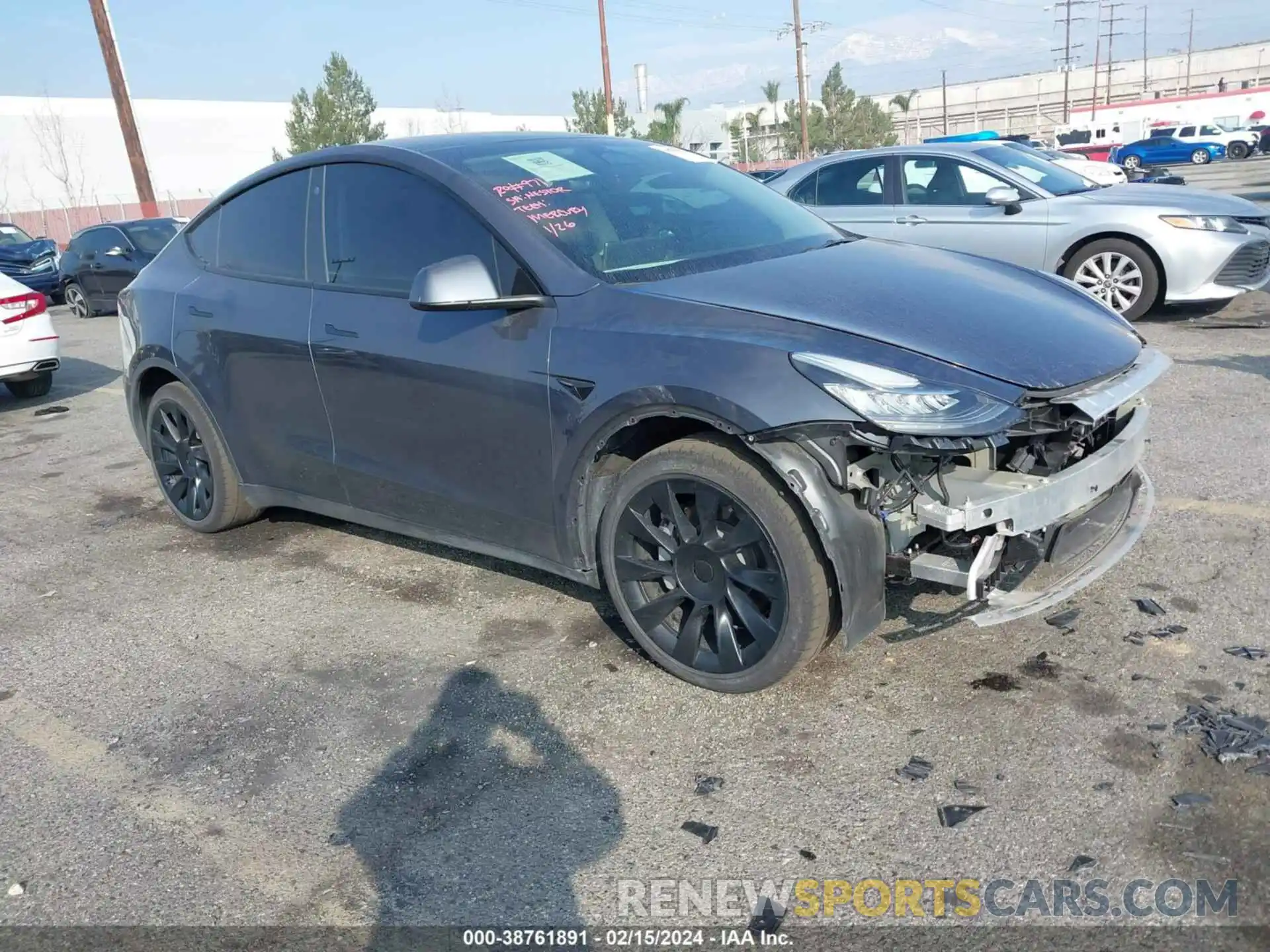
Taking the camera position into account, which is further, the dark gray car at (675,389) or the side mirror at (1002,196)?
the side mirror at (1002,196)

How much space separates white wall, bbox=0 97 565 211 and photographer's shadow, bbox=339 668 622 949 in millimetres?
45951

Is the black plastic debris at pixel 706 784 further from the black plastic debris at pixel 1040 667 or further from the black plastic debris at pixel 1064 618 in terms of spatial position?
the black plastic debris at pixel 1064 618

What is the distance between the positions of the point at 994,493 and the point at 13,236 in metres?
21.2

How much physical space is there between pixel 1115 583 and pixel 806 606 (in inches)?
60.8

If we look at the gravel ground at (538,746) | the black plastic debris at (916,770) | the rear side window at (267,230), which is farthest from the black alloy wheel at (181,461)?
the black plastic debris at (916,770)

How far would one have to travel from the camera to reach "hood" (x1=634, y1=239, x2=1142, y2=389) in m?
3.03

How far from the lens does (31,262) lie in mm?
18453

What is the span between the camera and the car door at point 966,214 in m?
8.82

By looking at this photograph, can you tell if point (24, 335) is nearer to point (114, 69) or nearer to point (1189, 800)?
point (1189, 800)

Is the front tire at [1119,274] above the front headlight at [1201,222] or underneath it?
underneath

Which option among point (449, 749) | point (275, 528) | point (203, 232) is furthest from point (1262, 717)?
point (203, 232)

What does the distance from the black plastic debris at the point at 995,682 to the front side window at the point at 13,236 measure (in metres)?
20.4

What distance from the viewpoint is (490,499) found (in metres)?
3.75

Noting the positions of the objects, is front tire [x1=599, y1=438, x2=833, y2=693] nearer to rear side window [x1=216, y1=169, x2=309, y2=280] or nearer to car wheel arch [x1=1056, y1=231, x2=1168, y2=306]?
rear side window [x1=216, y1=169, x2=309, y2=280]
